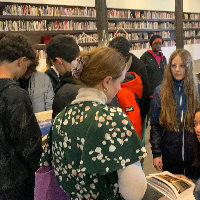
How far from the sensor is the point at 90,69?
938mm

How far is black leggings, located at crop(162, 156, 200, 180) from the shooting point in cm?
171

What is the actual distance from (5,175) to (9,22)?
4761 mm

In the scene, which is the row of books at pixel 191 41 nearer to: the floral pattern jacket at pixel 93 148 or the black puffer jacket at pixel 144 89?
the black puffer jacket at pixel 144 89

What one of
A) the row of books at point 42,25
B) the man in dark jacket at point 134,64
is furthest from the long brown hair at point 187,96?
the row of books at point 42,25

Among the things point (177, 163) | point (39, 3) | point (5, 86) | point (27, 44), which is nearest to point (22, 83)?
point (27, 44)

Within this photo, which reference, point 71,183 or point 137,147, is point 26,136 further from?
point 137,147

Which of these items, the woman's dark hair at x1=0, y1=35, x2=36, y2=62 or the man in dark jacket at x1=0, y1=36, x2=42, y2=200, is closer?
the man in dark jacket at x1=0, y1=36, x2=42, y2=200

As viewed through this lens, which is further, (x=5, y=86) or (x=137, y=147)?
(x=5, y=86)

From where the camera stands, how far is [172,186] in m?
1.18

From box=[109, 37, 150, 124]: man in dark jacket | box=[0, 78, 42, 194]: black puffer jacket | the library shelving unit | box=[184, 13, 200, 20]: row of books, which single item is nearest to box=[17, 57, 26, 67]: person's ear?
box=[0, 78, 42, 194]: black puffer jacket

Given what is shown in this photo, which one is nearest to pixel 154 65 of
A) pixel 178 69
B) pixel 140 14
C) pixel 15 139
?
pixel 178 69

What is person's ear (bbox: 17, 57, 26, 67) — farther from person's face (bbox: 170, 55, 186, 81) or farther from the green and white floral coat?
person's face (bbox: 170, 55, 186, 81)

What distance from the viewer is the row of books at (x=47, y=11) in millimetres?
5312

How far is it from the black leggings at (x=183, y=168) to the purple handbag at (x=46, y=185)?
3.25 ft
